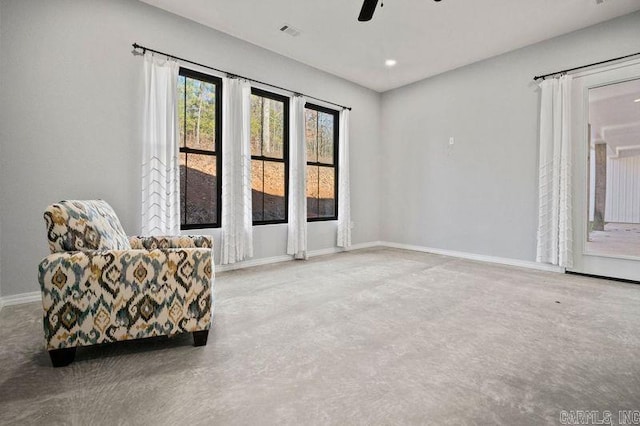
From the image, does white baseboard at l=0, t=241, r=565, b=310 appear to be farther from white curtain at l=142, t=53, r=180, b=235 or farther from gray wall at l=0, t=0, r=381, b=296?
white curtain at l=142, t=53, r=180, b=235

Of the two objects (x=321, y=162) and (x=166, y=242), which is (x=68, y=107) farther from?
(x=321, y=162)

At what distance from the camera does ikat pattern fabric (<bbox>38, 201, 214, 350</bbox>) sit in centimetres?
164

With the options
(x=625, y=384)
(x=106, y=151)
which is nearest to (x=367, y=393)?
(x=625, y=384)

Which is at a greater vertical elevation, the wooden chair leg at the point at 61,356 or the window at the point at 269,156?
the window at the point at 269,156

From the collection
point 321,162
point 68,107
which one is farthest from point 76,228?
point 321,162

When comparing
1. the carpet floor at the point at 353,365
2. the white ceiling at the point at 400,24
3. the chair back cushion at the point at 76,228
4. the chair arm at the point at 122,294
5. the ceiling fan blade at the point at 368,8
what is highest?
the white ceiling at the point at 400,24

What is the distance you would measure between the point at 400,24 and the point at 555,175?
2.76m

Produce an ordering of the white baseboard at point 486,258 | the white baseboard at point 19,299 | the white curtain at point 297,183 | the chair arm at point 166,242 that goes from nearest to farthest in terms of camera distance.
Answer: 1. the chair arm at point 166,242
2. the white baseboard at point 19,299
3. the white baseboard at point 486,258
4. the white curtain at point 297,183

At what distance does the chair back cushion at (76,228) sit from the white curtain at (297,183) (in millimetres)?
2817

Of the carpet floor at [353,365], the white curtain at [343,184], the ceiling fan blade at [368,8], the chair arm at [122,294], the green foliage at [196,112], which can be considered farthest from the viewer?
the white curtain at [343,184]

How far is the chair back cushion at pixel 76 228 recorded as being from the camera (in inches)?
66.4

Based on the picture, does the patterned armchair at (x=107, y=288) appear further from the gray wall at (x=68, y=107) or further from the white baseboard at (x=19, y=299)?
the white baseboard at (x=19, y=299)

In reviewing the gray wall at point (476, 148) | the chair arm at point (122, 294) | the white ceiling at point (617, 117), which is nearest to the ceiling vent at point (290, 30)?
the gray wall at point (476, 148)

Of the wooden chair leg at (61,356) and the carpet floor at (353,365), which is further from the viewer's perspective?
the wooden chair leg at (61,356)
